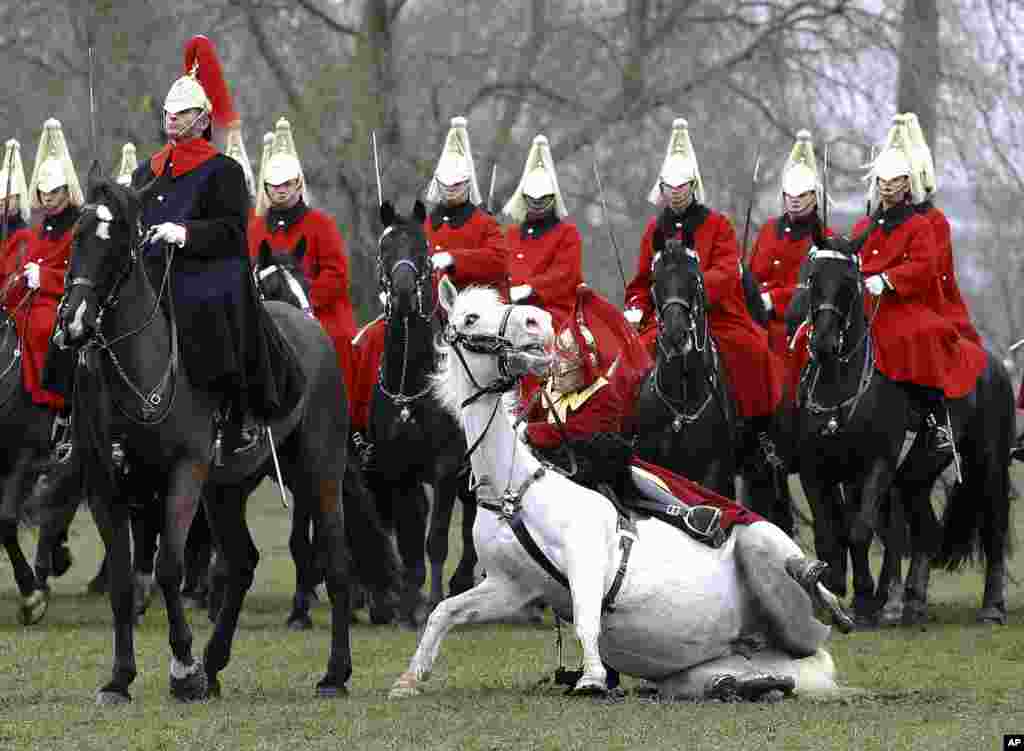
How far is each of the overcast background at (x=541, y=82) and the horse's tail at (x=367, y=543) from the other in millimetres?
10929

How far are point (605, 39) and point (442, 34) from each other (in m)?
1.80

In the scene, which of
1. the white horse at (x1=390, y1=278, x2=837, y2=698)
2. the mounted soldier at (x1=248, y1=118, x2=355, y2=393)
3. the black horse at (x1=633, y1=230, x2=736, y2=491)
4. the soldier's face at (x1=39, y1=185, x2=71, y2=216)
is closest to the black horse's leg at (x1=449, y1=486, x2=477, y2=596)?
the black horse at (x1=633, y1=230, x2=736, y2=491)

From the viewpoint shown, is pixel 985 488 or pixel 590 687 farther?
pixel 985 488

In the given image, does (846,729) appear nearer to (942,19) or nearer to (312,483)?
(312,483)

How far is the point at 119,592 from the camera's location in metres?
9.32

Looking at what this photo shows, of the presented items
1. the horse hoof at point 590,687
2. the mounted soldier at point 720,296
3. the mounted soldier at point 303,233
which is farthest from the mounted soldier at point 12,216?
the horse hoof at point 590,687

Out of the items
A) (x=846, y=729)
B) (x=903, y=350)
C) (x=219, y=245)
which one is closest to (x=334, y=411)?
(x=219, y=245)

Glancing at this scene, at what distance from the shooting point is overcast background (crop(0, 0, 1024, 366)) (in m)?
24.5

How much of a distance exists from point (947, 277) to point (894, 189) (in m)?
0.67

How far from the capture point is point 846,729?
27.4 ft

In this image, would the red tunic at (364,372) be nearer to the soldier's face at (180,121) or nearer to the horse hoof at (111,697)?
the soldier's face at (180,121)

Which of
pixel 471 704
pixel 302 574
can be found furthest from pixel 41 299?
pixel 471 704

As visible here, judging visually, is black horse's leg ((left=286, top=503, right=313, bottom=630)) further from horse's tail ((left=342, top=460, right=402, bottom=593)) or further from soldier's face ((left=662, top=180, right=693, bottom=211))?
soldier's face ((left=662, top=180, right=693, bottom=211))

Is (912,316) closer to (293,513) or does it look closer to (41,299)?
(293,513)
